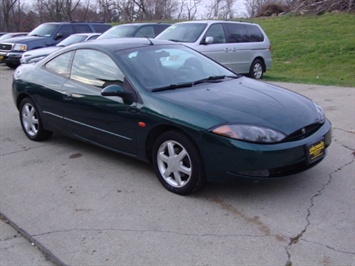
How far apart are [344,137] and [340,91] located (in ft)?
13.9

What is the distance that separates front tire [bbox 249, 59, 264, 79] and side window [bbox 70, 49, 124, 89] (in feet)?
26.6

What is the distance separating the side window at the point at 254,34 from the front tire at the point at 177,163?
9.11 metres

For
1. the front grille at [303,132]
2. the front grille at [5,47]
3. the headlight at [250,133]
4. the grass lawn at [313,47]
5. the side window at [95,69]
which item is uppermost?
the side window at [95,69]

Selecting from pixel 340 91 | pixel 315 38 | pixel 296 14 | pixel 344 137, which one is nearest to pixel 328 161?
pixel 344 137

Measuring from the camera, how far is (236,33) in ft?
39.1

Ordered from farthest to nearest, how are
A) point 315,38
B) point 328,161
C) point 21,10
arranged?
point 21,10 < point 315,38 < point 328,161

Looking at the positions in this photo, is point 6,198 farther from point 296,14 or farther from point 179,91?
point 296,14

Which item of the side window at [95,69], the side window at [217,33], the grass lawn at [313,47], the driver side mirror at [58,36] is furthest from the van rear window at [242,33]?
the driver side mirror at [58,36]

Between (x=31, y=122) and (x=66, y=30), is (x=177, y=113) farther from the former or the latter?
(x=66, y=30)

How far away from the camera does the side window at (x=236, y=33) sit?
38.2 ft

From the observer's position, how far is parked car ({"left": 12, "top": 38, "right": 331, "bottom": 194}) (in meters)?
3.58

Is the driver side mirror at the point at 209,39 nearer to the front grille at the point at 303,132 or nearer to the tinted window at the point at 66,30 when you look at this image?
the front grille at the point at 303,132

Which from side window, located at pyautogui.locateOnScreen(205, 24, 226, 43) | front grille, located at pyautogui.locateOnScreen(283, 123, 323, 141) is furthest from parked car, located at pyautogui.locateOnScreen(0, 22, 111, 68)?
front grille, located at pyautogui.locateOnScreen(283, 123, 323, 141)

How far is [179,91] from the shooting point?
13.8ft
